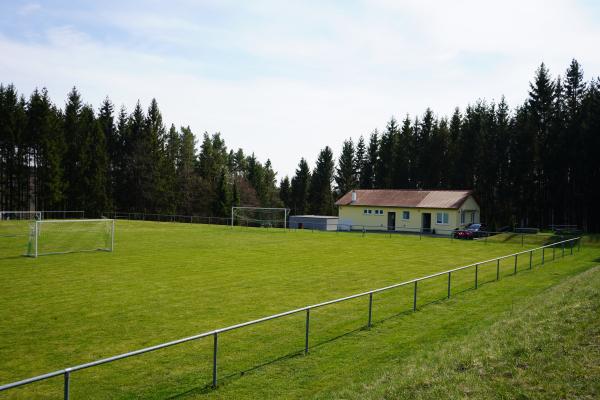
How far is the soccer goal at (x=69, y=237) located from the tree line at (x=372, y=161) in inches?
1103

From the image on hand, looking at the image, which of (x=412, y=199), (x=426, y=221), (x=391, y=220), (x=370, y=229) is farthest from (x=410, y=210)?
(x=370, y=229)

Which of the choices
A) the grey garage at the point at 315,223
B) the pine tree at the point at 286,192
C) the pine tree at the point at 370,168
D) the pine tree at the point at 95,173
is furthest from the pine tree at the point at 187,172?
the pine tree at the point at 370,168

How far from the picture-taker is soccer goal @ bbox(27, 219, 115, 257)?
3300 centimetres

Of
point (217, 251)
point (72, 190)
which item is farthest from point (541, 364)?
point (72, 190)

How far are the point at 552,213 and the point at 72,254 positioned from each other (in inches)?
2314

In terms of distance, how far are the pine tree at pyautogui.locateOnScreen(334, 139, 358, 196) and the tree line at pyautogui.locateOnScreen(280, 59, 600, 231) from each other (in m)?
12.5

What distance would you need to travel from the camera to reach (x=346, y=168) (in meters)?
104

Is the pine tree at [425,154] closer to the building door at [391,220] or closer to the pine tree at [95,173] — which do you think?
the building door at [391,220]

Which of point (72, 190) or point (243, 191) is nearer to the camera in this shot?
point (72, 190)

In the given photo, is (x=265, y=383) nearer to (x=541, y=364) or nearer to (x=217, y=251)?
(x=541, y=364)

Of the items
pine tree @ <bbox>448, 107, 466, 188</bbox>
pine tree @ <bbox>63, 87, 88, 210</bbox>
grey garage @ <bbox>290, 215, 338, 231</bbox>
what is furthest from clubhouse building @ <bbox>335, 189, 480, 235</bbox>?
pine tree @ <bbox>63, 87, 88, 210</bbox>

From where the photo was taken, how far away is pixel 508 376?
902 centimetres

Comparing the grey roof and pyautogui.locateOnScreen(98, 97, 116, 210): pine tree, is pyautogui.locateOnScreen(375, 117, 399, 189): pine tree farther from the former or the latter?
pyautogui.locateOnScreen(98, 97, 116, 210): pine tree

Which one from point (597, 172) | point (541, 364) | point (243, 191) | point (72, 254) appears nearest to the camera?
point (541, 364)
